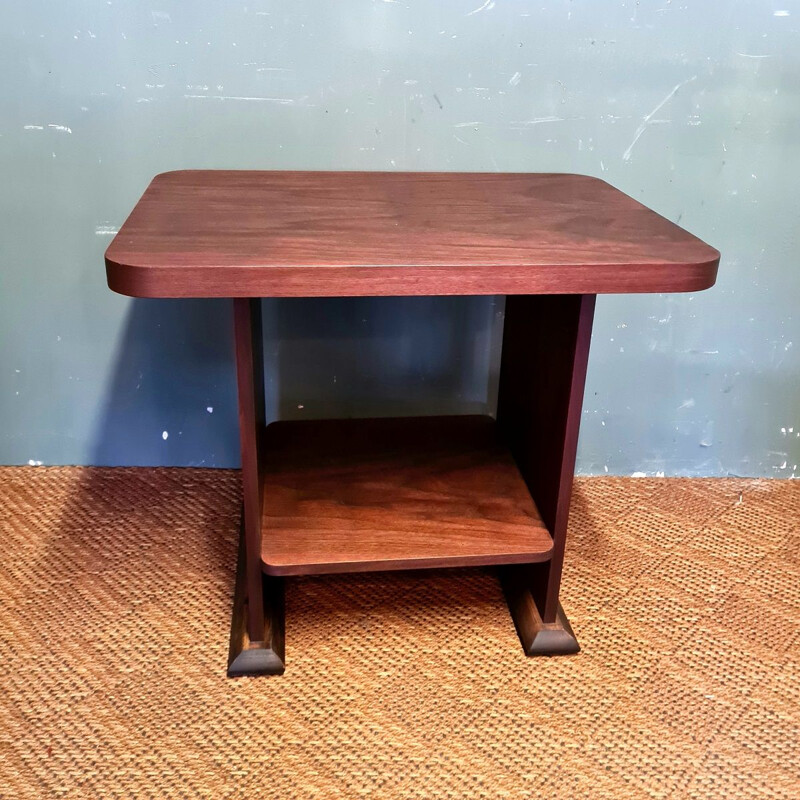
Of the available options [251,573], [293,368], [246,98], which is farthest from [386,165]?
[251,573]

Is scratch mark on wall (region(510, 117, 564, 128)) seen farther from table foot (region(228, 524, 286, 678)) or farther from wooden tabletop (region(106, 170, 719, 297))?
table foot (region(228, 524, 286, 678))

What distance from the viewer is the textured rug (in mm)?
953

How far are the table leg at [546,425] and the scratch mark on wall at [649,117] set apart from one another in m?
0.31

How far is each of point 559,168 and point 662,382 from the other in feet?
1.46

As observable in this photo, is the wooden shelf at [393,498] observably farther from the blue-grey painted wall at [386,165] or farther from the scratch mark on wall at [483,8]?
the scratch mark on wall at [483,8]

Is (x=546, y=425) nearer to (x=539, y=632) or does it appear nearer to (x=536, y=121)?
(x=539, y=632)

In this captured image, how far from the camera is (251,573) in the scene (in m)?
1.04

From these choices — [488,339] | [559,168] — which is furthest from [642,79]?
[488,339]

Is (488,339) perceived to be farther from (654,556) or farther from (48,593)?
(48,593)

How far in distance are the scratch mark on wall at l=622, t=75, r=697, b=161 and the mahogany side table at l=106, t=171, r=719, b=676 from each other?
157mm

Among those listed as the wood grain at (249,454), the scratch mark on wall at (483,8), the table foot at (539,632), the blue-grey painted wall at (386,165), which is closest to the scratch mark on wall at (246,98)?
the blue-grey painted wall at (386,165)

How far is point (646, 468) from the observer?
5.21 ft

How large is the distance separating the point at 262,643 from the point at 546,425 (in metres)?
0.48

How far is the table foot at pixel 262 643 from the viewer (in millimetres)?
1080
